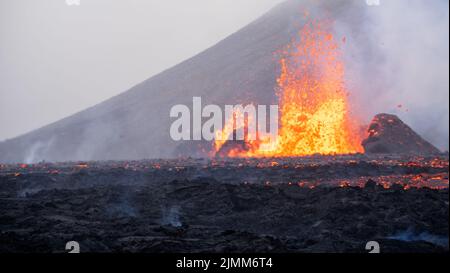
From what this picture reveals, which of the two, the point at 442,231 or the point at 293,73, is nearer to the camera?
the point at 442,231

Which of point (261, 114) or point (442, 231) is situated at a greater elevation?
point (261, 114)

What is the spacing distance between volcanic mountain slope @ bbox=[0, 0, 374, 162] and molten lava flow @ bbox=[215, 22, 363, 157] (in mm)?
2371

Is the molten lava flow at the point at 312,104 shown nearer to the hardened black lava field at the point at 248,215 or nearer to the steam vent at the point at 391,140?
the steam vent at the point at 391,140

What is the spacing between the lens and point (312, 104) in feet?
244

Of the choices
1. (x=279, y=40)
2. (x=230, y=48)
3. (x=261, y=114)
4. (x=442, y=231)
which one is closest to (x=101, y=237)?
(x=442, y=231)

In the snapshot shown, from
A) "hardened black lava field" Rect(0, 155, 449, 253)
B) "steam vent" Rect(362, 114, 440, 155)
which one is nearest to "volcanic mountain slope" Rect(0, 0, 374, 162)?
"steam vent" Rect(362, 114, 440, 155)

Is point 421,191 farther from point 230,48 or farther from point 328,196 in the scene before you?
point 230,48

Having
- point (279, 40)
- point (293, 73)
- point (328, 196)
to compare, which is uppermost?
point (279, 40)

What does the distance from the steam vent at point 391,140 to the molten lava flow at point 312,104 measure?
4106 millimetres

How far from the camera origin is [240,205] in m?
25.7

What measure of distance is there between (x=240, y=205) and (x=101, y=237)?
740 cm

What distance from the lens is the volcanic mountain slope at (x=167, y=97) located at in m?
88.7

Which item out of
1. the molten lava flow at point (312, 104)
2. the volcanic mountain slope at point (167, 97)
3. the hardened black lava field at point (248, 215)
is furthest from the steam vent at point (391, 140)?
the volcanic mountain slope at point (167, 97)
